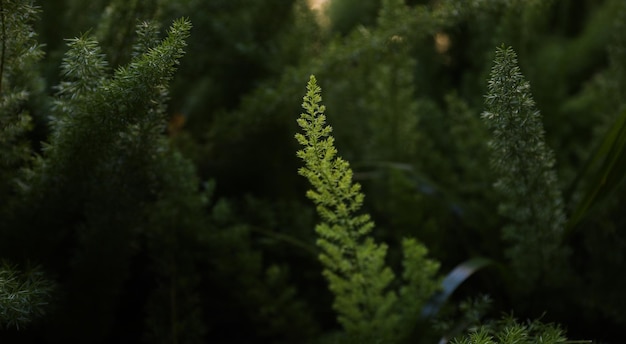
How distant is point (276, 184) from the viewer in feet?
2.15

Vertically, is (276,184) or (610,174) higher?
(610,174)

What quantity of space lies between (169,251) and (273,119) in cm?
16

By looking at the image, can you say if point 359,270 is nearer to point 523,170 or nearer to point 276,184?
point 523,170

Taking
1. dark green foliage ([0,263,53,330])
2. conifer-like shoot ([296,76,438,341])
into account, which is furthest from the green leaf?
dark green foliage ([0,263,53,330])

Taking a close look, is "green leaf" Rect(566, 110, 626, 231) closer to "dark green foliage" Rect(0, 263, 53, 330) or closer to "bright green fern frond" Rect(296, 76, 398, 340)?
"bright green fern frond" Rect(296, 76, 398, 340)

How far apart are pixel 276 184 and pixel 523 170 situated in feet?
0.92

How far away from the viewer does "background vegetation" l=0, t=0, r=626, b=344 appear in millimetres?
397

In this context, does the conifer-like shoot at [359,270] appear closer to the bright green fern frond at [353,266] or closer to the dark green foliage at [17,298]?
the bright green fern frond at [353,266]

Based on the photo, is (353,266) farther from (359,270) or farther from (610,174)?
(610,174)

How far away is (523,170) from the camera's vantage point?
437 millimetres

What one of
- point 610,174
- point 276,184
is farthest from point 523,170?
point 276,184

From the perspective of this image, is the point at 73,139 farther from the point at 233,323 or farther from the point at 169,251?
the point at 233,323

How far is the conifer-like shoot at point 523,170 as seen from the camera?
368 millimetres

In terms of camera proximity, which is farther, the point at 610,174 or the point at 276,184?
the point at 276,184
